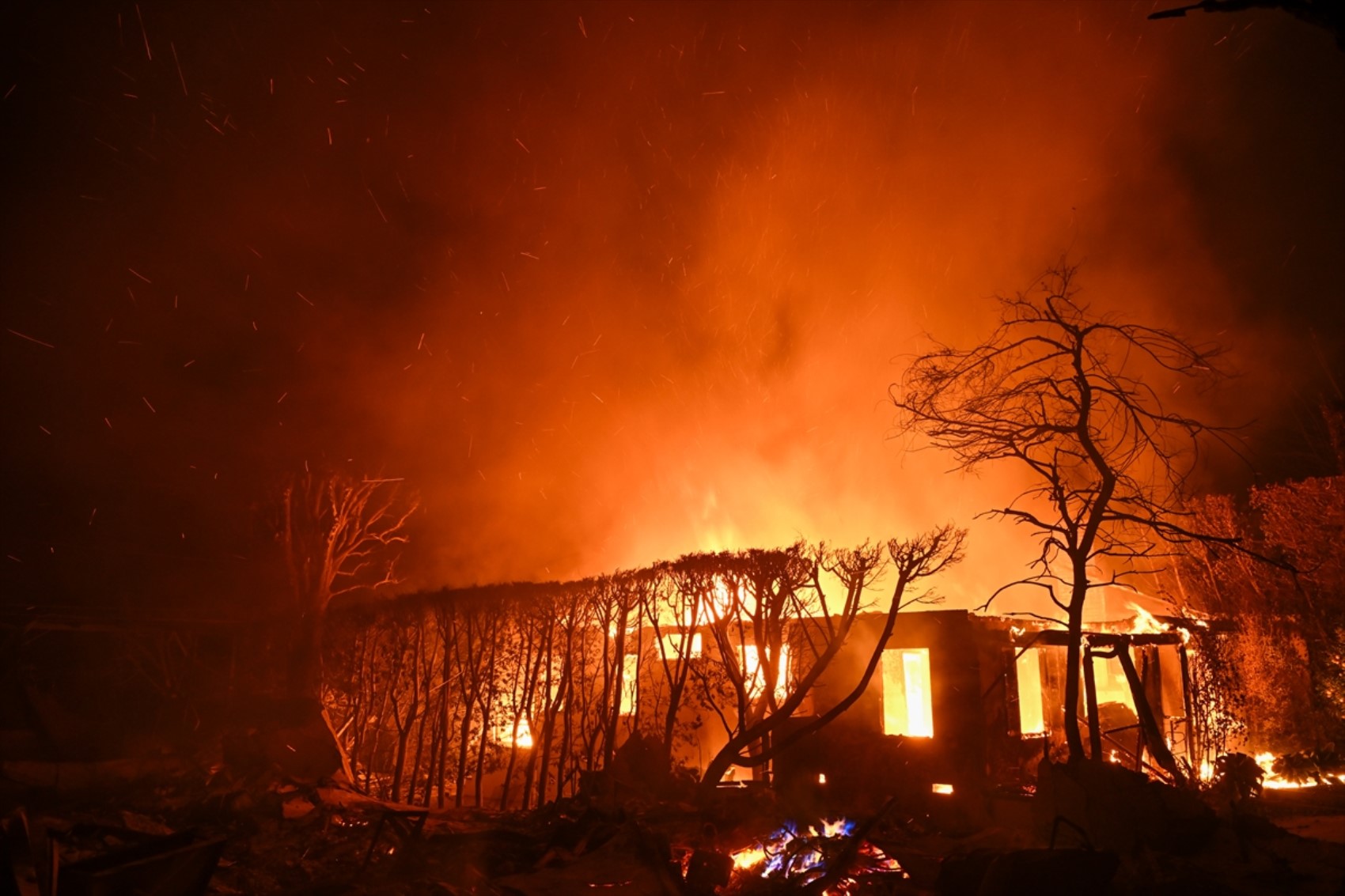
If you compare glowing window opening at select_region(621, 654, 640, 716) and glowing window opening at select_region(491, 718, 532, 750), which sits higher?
glowing window opening at select_region(621, 654, 640, 716)

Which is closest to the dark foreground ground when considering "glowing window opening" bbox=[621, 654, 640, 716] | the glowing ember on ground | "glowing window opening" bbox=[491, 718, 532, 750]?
the glowing ember on ground

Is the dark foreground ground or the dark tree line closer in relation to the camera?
the dark foreground ground

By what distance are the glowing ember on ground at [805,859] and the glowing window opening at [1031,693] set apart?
1086cm

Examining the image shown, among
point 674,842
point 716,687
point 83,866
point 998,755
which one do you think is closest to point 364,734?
point 716,687

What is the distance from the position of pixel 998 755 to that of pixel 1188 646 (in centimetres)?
536

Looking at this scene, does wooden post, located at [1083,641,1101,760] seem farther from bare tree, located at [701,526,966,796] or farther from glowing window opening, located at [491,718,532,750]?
glowing window opening, located at [491,718,532,750]

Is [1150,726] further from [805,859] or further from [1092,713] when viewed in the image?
[805,859]

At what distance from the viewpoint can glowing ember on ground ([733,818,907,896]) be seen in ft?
28.7

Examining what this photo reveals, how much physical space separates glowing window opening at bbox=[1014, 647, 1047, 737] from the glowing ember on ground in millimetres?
10856

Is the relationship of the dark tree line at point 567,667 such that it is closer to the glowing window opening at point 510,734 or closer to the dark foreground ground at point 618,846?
the glowing window opening at point 510,734

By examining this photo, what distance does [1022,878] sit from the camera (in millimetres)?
5832

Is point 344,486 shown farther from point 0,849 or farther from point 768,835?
point 0,849

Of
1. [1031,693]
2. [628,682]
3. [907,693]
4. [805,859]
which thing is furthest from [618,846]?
[1031,693]

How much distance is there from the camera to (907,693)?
Result: 17.7 metres
